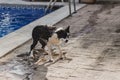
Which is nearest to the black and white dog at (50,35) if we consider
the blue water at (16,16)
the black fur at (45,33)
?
the black fur at (45,33)

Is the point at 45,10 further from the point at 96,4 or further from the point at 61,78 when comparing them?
the point at 61,78

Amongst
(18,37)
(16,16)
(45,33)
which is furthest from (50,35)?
(16,16)

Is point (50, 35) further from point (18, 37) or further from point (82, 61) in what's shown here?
point (18, 37)

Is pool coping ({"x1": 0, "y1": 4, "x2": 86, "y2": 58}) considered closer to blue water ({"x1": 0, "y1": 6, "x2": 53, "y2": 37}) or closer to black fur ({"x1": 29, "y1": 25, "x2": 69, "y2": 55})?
black fur ({"x1": 29, "y1": 25, "x2": 69, "y2": 55})

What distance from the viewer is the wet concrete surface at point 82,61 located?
16.9 ft

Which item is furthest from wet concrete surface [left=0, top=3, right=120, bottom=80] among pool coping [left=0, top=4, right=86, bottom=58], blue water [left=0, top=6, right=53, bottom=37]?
blue water [left=0, top=6, right=53, bottom=37]

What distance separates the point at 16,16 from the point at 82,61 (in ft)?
20.7

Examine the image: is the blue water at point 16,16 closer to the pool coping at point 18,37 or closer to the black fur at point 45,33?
the pool coping at point 18,37

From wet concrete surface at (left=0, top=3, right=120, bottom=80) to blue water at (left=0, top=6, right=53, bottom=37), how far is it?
8.15 feet

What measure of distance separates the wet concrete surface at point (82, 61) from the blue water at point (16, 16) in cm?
248

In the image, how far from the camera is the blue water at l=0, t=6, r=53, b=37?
33.1ft

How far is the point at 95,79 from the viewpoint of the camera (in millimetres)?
4910

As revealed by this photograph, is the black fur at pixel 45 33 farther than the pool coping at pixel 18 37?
No

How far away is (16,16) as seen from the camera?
454 inches
